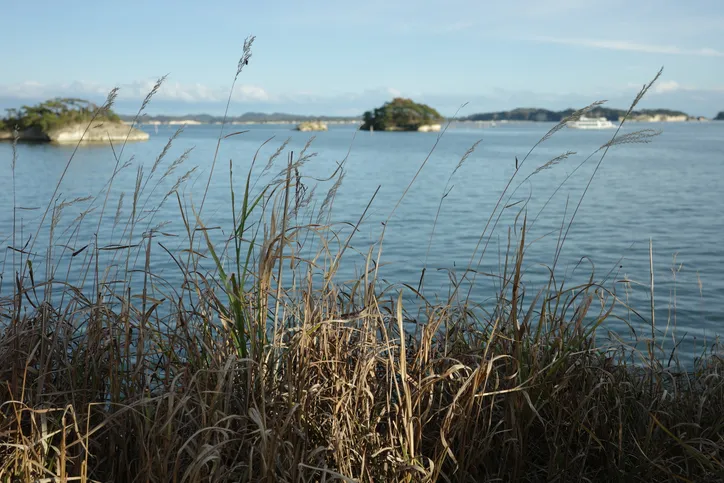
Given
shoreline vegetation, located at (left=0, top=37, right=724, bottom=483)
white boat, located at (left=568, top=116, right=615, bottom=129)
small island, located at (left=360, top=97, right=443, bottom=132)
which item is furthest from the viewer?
white boat, located at (left=568, top=116, right=615, bottom=129)

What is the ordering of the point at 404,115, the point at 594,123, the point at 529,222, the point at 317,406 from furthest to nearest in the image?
the point at 594,123
the point at 404,115
the point at 529,222
the point at 317,406

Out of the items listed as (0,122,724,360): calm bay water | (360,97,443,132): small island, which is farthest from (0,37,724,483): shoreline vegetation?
(360,97,443,132): small island

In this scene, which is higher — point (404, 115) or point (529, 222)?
point (404, 115)

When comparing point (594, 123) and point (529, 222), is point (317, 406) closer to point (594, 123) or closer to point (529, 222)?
point (529, 222)

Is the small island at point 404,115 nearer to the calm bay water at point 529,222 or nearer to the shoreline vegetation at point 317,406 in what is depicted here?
the calm bay water at point 529,222

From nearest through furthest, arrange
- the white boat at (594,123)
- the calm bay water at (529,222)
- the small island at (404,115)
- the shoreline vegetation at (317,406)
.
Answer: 1. the shoreline vegetation at (317,406)
2. the calm bay water at (529,222)
3. the small island at (404,115)
4. the white boat at (594,123)

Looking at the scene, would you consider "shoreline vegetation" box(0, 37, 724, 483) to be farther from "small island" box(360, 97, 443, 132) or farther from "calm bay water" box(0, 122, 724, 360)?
"small island" box(360, 97, 443, 132)

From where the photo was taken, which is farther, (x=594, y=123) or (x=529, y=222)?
(x=594, y=123)

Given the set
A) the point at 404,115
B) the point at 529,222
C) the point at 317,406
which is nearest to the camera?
the point at 317,406

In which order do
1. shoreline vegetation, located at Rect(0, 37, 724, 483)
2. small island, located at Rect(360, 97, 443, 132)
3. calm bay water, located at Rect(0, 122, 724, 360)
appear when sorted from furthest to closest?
small island, located at Rect(360, 97, 443, 132), calm bay water, located at Rect(0, 122, 724, 360), shoreline vegetation, located at Rect(0, 37, 724, 483)

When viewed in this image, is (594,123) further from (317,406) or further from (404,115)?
(317,406)

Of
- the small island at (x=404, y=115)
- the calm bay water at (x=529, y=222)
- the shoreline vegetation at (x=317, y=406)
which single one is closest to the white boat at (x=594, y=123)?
the small island at (x=404, y=115)

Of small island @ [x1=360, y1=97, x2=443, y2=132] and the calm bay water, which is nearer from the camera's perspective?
the calm bay water

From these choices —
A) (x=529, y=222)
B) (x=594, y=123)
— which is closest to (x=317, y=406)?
(x=529, y=222)
